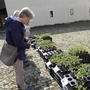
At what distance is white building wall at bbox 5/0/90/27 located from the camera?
12438 millimetres

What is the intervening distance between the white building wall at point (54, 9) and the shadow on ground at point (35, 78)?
7.92m

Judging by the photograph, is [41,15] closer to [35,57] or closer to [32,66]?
[35,57]

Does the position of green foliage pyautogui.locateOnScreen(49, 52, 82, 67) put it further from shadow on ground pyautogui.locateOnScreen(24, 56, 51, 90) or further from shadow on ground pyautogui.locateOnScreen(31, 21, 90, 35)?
shadow on ground pyautogui.locateOnScreen(31, 21, 90, 35)

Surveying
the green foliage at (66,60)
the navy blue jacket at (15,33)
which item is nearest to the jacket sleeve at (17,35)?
the navy blue jacket at (15,33)

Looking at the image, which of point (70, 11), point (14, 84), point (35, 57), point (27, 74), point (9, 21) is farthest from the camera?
point (70, 11)

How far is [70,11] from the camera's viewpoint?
533 inches

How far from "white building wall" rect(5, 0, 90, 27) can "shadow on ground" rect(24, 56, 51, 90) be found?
792cm

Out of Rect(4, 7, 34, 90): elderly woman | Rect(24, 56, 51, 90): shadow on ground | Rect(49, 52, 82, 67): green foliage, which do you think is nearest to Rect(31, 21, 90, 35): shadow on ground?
Rect(24, 56, 51, 90): shadow on ground

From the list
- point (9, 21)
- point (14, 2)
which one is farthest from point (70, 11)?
point (9, 21)

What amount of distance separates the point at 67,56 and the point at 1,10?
36.9 feet

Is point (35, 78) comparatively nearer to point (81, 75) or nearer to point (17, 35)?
point (81, 75)

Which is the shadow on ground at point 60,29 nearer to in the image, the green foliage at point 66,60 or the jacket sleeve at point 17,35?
the green foliage at point 66,60

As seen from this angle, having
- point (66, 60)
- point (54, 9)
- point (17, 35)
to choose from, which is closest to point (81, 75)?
point (66, 60)

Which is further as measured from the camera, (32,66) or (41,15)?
(41,15)
